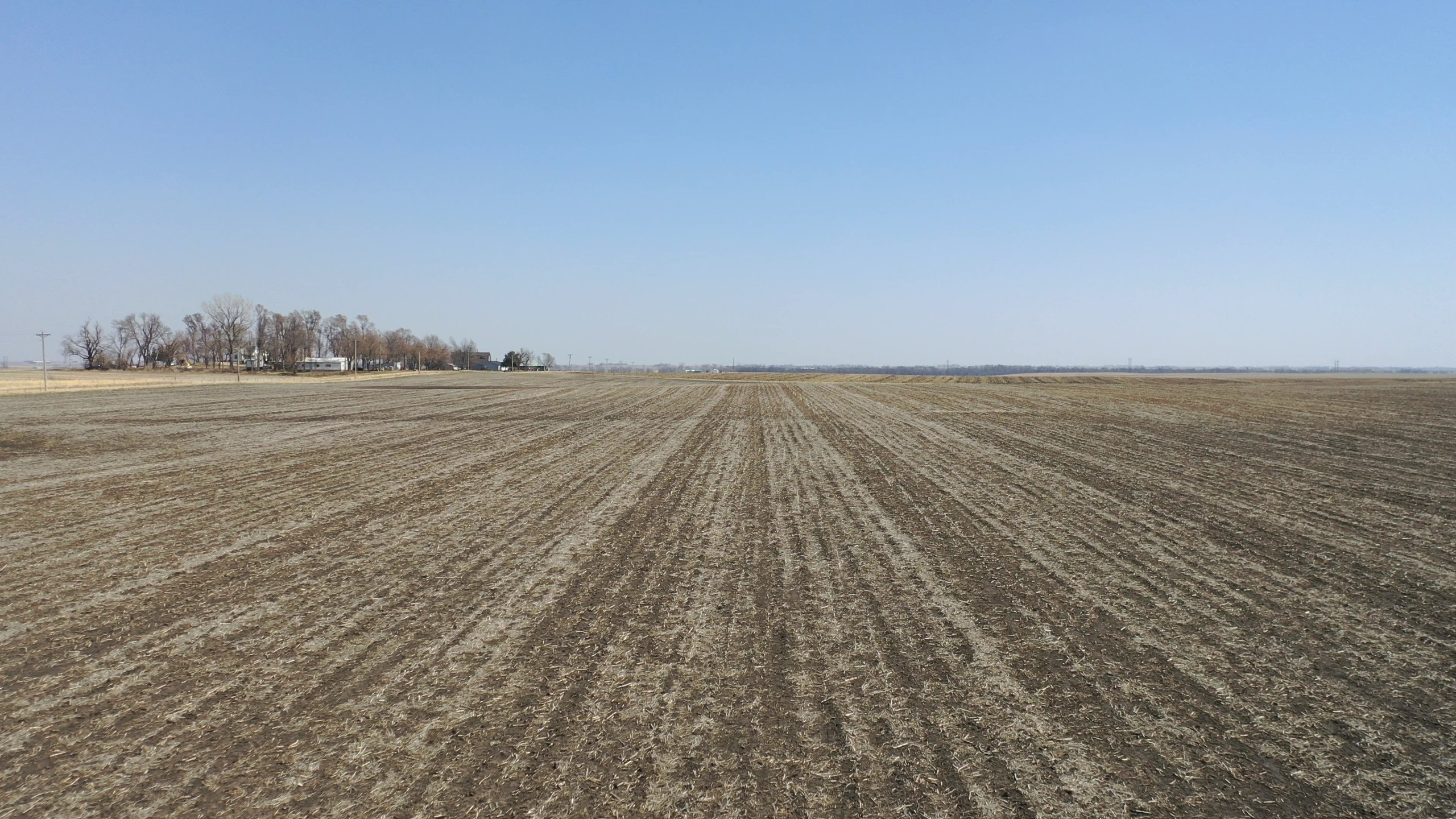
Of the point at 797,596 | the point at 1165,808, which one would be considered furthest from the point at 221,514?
the point at 1165,808

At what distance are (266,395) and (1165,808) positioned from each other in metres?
46.8

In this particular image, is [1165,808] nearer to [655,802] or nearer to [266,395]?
[655,802]

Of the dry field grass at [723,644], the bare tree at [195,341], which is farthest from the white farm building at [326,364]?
the dry field grass at [723,644]

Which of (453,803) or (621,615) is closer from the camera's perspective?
(453,803)

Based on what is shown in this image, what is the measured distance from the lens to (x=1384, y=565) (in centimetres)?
780

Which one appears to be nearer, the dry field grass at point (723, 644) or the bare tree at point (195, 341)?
the dry field grass at point (723, 644)

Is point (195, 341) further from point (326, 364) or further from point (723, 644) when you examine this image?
point (723, 644)

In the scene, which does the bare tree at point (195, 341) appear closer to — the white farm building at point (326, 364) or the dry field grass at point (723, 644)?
the white farm building at point (326, 364)

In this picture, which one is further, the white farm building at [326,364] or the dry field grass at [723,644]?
the white farm building at [326,364]

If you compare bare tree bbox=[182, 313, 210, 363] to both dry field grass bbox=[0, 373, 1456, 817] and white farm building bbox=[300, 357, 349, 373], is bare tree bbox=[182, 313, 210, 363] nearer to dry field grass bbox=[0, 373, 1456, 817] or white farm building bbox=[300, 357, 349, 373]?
white farm building bbox=[300, 357, 349, 373]

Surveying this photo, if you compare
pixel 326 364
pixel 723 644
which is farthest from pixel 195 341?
pixel 723 644

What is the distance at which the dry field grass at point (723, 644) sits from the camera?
3678 mm

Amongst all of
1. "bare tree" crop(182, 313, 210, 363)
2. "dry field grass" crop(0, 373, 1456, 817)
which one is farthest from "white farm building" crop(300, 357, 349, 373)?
"dry field grass" crop(0, 373, 1456, 817)

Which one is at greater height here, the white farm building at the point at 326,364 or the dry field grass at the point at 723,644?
the white farm building at the point at 326,364
